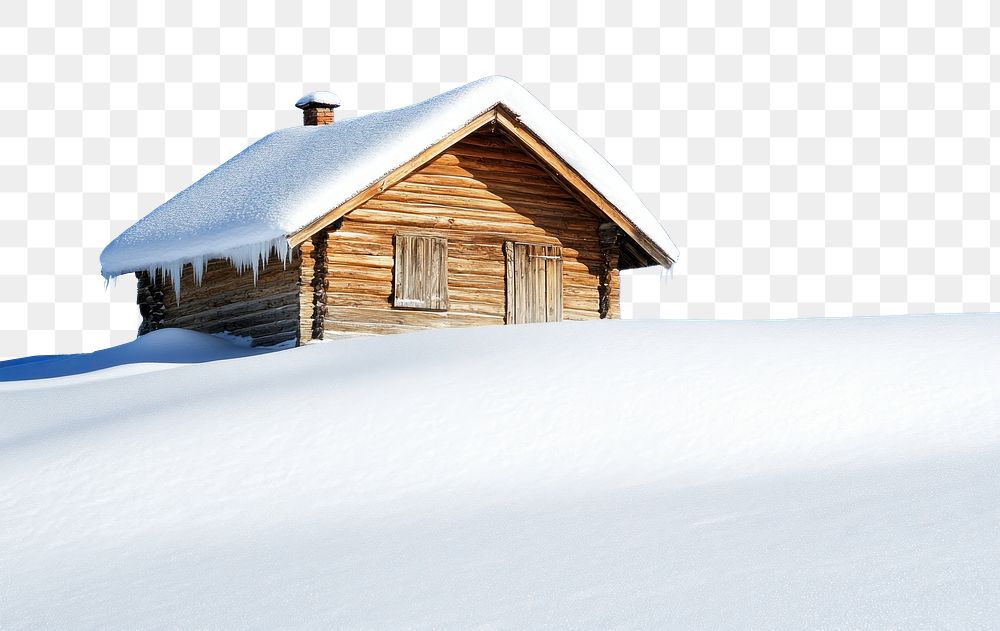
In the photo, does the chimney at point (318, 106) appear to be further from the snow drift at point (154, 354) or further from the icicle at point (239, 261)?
the snow drift at point (154, 354)

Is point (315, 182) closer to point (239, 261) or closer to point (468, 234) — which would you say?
point (239, 261)

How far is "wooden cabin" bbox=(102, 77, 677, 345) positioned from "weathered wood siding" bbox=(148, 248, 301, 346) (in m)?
0.03

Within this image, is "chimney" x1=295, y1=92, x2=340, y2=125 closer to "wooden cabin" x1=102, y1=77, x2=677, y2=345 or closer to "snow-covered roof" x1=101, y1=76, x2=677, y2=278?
"snow-covered roof" x1=101, y1=76, x2=677, y2=278

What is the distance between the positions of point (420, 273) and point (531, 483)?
33.9 ft

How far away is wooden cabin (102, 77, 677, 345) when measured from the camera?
18156 mm

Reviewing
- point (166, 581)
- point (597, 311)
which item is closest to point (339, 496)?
point (166, 581)

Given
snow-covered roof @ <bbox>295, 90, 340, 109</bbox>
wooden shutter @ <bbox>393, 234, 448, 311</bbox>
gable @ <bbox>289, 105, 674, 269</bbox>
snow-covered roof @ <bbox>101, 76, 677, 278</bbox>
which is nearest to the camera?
snow-covered roof @ <bbox>101, 76, 677, 278</bbox>

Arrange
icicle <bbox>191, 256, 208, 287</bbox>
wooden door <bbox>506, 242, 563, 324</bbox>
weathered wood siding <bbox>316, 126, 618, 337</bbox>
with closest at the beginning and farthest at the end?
weathered wood siding <bbox>316, 126, 618, 337</bbox> < icicle <bbox>191, 256, 208, 287</bbox> < wooden door <bbox>506, 242, 563, 324</bbox>

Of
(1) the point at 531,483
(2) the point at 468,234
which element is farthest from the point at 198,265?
(1) the point at 531,483

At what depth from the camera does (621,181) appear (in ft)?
68.4

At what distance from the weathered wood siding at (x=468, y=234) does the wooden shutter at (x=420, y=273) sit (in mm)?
136

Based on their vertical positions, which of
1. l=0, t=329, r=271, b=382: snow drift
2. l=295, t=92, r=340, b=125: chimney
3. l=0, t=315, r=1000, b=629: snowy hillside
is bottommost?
l=0, t=315, r=1000, b=629: snowy hillside

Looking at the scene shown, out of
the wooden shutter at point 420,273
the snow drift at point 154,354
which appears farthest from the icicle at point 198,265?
the wooden shutter at point 420,273

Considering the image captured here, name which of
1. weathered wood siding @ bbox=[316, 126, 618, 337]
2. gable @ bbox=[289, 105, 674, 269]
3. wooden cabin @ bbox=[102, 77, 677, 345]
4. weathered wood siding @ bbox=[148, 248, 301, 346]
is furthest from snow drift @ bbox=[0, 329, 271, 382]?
gable @ bbox=[289, 105, 674, 269]
